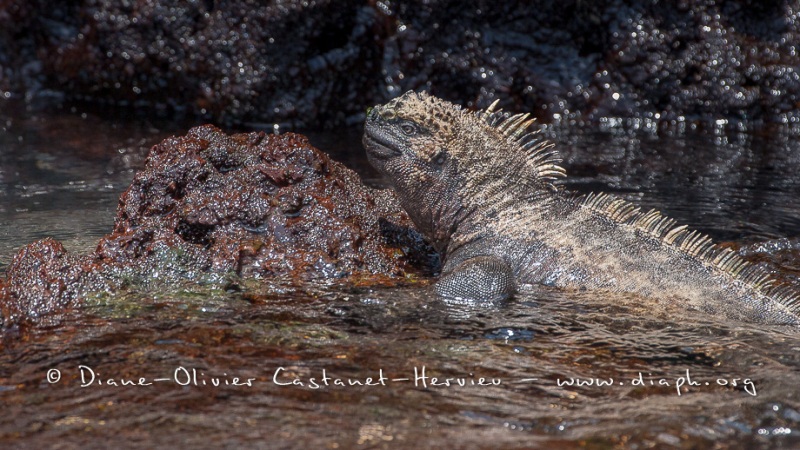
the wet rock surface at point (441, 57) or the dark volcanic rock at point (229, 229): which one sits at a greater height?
the wet rock surface at point (441, 57)

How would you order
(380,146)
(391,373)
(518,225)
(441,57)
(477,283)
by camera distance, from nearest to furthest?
Answer: (391,373)
(477,283)
(518,225)
(380,146)
(441,57)

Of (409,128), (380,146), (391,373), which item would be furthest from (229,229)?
(391,373)

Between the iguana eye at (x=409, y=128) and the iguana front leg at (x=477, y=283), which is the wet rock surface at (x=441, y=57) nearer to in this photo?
the iguana eye at (x=409, y=128)

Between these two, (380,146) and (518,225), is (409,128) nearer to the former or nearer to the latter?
(380,146)

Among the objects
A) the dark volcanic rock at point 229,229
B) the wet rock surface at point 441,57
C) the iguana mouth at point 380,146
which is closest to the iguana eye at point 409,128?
the iguana mouth at point 380,146

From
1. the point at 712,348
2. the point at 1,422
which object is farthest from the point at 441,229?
the point at 1,422
